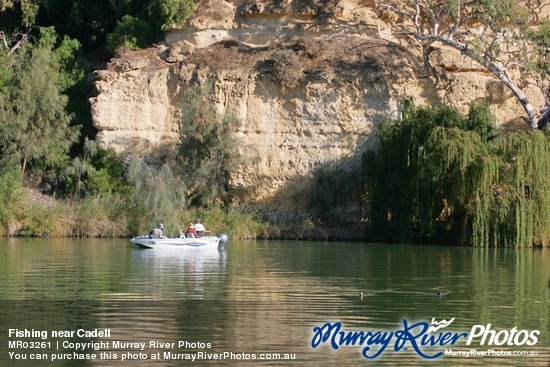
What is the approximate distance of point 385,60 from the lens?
4456 centimetres

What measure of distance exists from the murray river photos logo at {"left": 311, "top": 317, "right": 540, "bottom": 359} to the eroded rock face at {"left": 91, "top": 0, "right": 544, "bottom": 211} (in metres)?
27.6

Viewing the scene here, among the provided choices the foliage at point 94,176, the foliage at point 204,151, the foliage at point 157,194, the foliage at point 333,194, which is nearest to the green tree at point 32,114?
the foliage at point 94,176

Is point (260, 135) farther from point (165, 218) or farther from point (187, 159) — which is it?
point (165, 218)

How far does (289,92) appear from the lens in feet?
147

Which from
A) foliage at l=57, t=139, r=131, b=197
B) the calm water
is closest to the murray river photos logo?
the calm water

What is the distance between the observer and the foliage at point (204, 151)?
42.3 meters

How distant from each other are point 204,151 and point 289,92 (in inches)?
189

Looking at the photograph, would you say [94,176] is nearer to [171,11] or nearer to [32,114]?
[32,114]

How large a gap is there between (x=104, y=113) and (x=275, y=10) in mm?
8716

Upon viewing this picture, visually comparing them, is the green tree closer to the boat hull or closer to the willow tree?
the boat hull

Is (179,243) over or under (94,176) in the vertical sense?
under

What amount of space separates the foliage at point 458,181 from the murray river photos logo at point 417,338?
20.6m

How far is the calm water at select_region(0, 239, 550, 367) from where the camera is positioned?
580 inches

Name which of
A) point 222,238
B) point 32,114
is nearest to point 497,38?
point 222,238
